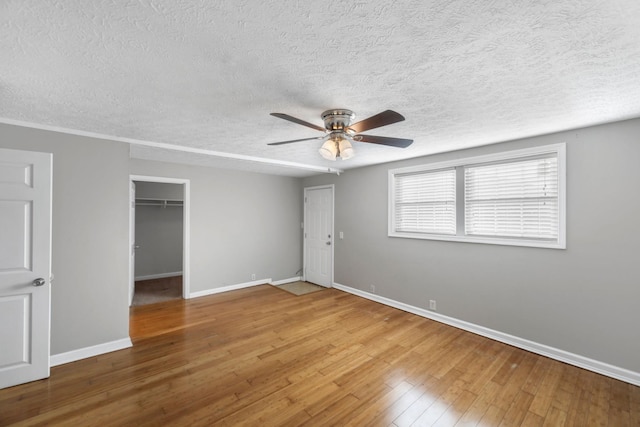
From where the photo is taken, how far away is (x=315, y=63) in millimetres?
1562

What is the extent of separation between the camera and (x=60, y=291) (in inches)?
105

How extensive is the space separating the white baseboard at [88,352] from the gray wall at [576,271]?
3.83 m

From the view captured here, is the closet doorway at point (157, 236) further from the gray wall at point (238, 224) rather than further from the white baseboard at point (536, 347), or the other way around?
the white baseboard at point (536, 347)

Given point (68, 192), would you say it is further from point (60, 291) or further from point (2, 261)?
point (60, 291)

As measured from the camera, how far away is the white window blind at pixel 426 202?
3.73 metres

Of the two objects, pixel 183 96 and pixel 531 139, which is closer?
pixel 183 96

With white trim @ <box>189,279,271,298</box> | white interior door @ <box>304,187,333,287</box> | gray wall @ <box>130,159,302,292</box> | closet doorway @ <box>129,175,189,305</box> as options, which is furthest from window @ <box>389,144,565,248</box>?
closet doorway @ <box>129,175,189,305</box>

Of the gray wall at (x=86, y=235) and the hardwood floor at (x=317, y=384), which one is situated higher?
the gray wall at (x=86, y=235)

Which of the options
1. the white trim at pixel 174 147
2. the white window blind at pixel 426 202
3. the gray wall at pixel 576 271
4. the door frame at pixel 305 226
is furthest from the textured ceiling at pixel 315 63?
the door frame at pixel 305 226

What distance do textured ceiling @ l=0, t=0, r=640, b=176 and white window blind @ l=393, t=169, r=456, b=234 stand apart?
124 centimetres

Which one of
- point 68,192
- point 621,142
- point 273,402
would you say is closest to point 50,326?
point 68,192

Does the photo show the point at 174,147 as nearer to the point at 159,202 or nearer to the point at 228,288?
the point at 228,288

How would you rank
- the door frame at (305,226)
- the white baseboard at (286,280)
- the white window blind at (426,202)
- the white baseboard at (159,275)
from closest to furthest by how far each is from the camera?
the white window blind at (426,202) → the door frame at (305,226) → the white baseboard at (286,280) → the white baseboard at (159,275)

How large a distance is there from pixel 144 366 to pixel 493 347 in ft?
12.2
